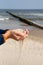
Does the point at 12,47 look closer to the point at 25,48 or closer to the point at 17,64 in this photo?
the point at 25,48

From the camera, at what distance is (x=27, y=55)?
5.82 m

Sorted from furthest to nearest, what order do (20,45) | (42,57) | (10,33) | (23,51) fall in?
(20,45) → (23,51) → (42,57) → (10,33)

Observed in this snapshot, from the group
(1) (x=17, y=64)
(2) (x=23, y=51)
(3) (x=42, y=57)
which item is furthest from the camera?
(2) (x=23, y=51)

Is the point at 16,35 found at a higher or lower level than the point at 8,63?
higher

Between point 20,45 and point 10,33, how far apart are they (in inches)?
187

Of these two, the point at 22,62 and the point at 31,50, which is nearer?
the point at 22,62

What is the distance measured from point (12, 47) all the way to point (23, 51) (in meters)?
0.48

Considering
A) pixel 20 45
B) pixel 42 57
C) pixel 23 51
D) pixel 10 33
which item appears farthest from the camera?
pixel 20 45

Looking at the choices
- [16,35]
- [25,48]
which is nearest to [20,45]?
[25,48]

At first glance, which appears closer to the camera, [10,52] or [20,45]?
[10,52]

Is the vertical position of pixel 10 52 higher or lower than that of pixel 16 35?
lower

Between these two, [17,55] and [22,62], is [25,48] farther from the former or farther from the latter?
[22,62]

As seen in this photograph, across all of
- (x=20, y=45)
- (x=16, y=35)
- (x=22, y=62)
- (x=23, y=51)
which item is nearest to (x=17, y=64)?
(x=22, y=62)

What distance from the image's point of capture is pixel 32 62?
5.21 meters
